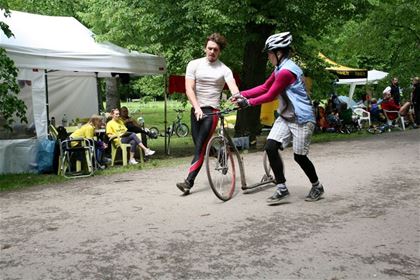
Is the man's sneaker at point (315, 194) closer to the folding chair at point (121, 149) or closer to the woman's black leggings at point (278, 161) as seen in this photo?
the woman's black leggings at point (278, 161)

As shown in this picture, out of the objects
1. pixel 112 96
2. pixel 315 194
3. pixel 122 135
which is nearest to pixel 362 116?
pixel 112 96

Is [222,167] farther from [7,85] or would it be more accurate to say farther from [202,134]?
[7,85]

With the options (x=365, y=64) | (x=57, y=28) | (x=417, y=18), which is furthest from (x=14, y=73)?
(x=365, y=64)

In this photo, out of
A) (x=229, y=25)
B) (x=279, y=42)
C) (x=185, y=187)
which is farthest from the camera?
(x=229, y=25)

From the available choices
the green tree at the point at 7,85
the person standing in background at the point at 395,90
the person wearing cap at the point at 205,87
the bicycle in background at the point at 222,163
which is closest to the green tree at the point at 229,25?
the green tree at the point at 7,85

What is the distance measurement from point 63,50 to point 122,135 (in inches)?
89.9

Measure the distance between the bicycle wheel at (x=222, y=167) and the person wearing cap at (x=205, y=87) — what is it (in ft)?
0.53

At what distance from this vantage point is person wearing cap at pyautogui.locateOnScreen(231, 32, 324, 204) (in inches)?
229

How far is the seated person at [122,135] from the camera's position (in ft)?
37.8

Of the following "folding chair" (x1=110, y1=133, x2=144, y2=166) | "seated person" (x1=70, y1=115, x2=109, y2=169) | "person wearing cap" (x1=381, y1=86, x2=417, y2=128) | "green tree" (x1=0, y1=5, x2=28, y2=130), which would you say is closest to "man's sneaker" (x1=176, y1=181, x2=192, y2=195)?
"green tree" (x1=0, y1=5, x2=28, y2=130)

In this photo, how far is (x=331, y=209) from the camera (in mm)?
5805

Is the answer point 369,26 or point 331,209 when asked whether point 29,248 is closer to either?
point 331,209

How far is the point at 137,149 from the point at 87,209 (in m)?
5.57

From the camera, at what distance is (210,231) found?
501 centimetres
